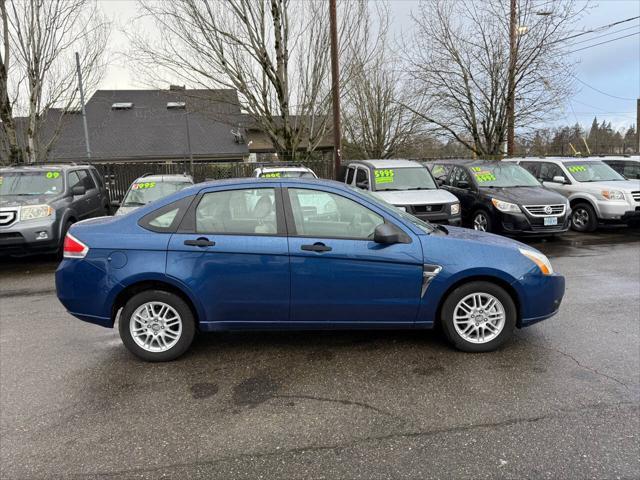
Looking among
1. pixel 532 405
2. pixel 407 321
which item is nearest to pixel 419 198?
pixel 407 321

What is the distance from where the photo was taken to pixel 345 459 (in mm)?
2693

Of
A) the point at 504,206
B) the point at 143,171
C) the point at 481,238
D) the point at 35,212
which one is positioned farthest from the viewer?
the point at 143,171

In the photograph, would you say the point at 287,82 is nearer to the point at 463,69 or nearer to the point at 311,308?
the point at 463,69

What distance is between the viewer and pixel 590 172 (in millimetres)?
11562

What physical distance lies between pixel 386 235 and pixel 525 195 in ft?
23.3

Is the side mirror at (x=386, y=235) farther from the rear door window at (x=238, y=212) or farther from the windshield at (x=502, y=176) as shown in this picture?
the windshield at (x=502, y=176)

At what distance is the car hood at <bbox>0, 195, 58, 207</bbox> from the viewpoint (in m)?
7.97

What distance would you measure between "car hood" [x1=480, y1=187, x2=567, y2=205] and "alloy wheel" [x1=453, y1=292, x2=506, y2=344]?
237 inches

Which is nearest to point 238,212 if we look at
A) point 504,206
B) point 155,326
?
point 155,326

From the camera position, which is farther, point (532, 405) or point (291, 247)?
point (291, 247)

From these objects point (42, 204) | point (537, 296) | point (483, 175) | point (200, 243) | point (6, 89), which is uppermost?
point (6, 89)

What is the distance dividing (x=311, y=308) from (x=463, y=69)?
13293 millimetres

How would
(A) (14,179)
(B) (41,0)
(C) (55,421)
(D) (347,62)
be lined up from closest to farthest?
(C) (55,421) → (A) (14,179) → (B) (41,0) → (D) (347,62)

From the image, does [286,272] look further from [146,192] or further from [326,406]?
[146,192]
